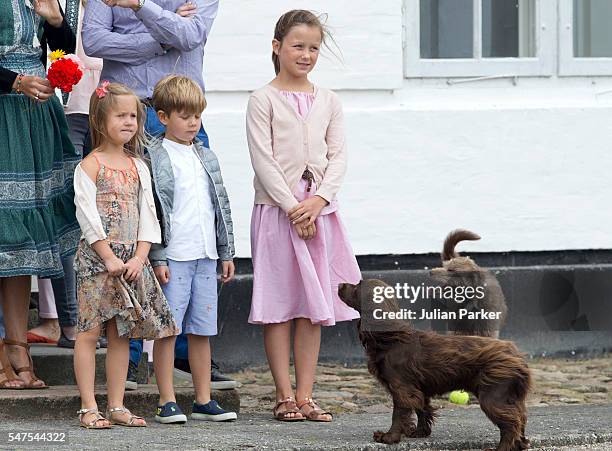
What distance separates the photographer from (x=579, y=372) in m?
8.45

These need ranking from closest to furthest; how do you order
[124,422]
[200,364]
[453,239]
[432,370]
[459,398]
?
[432,370], [124,422], [200,364], [453,239], [459,398]

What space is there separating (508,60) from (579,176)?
2.64 ft

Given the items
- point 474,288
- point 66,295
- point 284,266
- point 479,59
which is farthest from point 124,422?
point 479,59

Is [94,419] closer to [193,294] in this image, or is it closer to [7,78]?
[193,294]

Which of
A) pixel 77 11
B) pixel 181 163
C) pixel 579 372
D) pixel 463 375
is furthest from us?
pixel 579 372

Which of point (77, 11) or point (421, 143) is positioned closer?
point (77, 11)

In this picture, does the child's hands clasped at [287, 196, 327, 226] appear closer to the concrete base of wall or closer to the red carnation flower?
the red carnation flower

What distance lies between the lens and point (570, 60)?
8828mm

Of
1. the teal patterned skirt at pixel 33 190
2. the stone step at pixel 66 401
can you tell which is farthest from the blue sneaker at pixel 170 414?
the teal patterned skirt at pixel 33 190

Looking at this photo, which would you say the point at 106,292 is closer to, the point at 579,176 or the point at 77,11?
the point at 77,11

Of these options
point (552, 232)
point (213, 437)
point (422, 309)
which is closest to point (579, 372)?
point (552, 232)

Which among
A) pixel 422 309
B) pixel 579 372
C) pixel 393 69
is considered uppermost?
pixel 393 69

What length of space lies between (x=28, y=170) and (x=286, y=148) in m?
1.13

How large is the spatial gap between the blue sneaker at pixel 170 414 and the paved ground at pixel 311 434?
38 mm
